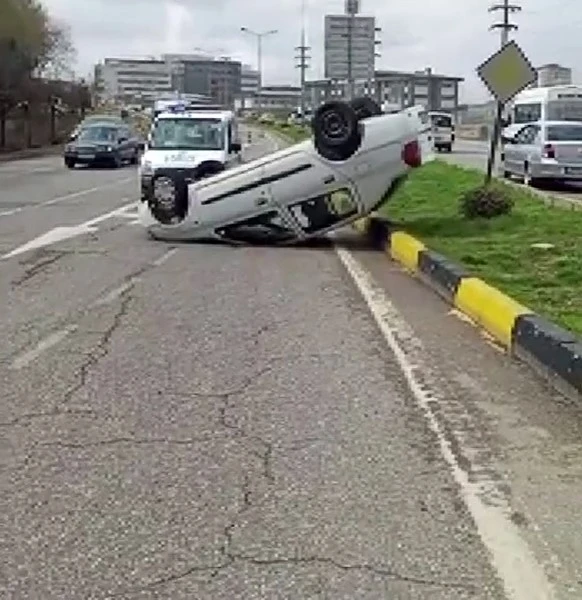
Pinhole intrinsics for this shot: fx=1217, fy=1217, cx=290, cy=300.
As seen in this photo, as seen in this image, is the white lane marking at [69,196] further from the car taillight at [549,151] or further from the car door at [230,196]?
the car taillight at [549,151]

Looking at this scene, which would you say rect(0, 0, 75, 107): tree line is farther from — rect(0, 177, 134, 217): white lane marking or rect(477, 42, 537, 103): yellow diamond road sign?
rect(477, 42, 537, 103): yellow diamond road sign

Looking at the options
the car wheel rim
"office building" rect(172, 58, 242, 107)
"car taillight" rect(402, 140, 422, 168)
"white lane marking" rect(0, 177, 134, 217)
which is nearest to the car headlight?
"white lane marking" rect(0, 177, 134, 217)

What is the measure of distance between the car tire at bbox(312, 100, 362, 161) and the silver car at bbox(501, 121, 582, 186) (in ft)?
46.7

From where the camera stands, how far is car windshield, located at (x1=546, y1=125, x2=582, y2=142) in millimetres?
29547

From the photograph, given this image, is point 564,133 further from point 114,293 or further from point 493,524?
point 493,524

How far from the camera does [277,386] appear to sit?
775 cm

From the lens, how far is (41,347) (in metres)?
8.92

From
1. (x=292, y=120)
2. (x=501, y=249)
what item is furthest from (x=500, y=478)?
(x=292, y=120)

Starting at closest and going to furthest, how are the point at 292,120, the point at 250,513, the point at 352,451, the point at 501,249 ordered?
the point at 250,513, the point at 352,451, the point at 501,249, the point at 292,120

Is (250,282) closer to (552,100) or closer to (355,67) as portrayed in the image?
(552,100)

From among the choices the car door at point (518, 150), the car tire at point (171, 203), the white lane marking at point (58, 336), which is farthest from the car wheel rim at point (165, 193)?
the car door at point (518, 150)

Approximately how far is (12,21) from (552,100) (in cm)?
3411

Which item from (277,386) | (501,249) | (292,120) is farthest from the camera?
(292,120)

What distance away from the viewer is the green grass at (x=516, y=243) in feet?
36.2
